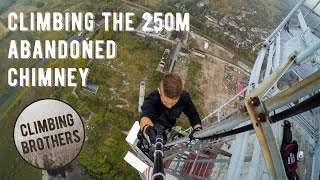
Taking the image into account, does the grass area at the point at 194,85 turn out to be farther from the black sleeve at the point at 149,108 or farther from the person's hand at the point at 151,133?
the person's hand at the point at 151,133

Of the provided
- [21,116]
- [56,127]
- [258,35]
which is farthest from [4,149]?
[258,35]

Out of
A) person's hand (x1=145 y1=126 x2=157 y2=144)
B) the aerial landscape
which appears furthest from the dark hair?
the aerial landscape

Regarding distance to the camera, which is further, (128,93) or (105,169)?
(128,93)

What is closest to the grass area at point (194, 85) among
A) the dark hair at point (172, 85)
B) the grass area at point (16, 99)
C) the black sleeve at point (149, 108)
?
the grass area at point (16, 99)

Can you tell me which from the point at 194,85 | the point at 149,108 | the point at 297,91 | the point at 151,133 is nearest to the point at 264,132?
the point at 297,91

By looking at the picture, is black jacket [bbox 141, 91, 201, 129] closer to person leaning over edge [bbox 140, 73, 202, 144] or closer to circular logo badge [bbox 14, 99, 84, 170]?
person leaning over edge [bbox 140, 73, 202, 144]

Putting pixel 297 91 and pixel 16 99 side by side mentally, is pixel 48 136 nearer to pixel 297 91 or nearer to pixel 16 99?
pixel 16 99

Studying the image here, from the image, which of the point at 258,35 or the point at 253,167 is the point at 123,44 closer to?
the point at 258,35

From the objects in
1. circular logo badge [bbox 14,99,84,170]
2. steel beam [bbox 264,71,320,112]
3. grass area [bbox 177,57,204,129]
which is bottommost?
circular logo badge [bbox 14,99,84,170]
